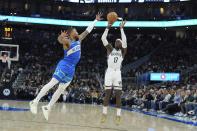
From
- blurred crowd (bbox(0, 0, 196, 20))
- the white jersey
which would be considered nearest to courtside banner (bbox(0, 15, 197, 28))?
blurred crowd (bbox(0, 0, 196, 20))

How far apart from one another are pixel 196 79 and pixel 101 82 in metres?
9.53

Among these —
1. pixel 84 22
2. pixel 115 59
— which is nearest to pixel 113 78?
pixel 115 59

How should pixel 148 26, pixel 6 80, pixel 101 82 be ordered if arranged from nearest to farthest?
pixel 6 80
pixel 101 82
pixel 148 26

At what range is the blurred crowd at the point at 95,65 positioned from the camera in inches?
959

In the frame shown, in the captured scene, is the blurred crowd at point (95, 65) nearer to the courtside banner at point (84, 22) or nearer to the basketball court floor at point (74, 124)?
the courtside banner at point (84, 22)

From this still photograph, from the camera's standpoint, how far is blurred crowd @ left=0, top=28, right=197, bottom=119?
79.9 ft

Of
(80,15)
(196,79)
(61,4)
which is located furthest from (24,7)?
(196,79)

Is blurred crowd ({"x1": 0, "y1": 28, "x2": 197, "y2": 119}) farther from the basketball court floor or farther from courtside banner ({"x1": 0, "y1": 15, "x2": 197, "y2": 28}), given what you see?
the basketball court floor

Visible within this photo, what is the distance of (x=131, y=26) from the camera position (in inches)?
1518

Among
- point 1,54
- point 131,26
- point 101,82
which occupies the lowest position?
point 101,82

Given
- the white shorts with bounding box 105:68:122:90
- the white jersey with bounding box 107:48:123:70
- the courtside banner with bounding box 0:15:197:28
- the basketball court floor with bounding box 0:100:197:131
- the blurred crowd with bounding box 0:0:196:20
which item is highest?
the blurred crowd with bounding box 0:0:196:20

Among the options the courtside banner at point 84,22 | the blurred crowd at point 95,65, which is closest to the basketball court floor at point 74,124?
the blurred crowd at point 95,65

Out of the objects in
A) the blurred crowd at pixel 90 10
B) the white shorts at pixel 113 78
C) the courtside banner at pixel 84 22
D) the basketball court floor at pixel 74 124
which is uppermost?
the blurred crowd at pixel 90 10

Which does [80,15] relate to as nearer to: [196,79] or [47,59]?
[47,59]
